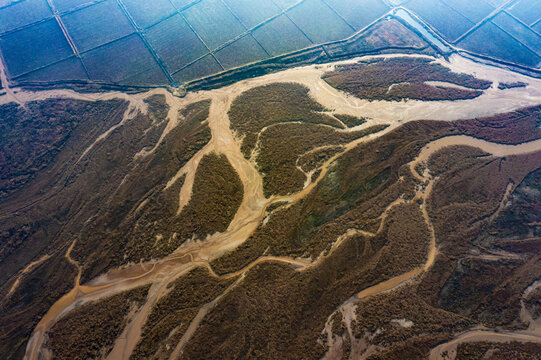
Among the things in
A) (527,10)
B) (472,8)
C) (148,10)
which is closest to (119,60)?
(148,10)

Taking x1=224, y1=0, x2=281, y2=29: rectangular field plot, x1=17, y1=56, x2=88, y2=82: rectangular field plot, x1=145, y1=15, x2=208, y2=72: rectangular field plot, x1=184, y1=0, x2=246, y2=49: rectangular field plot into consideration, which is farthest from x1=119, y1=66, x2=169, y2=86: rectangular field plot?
x1=224, y1=0, x2=281, y2=29: rectangular field plot

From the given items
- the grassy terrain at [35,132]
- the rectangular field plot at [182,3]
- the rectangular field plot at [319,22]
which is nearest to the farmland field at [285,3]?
the rectangular field plot at [319,22]

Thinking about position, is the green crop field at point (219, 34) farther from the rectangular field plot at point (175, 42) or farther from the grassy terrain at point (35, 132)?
the grassy terrain at point (35, 132)

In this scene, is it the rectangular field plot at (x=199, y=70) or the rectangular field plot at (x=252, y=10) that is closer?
the rectangular field plot at (x=199, y=70)

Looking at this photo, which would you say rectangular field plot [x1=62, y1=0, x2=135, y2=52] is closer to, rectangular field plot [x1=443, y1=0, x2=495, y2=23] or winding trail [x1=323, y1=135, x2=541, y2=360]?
winding trail [x1=323, y1=135, x2=541, y2=360]

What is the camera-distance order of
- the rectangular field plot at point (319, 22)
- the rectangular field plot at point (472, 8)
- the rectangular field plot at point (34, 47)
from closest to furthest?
the rectangular field plot at point (34, 47) < the rectangular field plot at point (319, 22) < the rectangular field plot at point (472, 8)

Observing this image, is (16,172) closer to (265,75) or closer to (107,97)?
(107,97)

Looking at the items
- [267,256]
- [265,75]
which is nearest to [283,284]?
[267,256]
